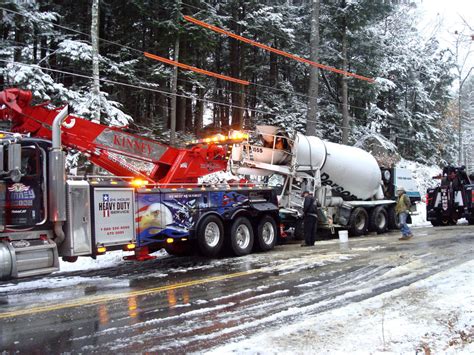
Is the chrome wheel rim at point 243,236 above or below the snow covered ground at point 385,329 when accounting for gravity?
above

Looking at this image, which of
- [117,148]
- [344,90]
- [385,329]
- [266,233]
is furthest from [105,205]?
[344,90]

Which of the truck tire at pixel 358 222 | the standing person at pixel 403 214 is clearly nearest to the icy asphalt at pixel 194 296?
Result: the standing person at pixel 403 214

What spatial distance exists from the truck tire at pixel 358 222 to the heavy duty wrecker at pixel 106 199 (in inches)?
188

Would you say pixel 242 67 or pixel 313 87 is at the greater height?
pixel 242 67

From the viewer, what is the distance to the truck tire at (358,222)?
17.4 metres

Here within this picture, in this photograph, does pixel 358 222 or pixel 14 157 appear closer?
pixel 14 157

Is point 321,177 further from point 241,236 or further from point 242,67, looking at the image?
point 242,67

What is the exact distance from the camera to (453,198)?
20812mm

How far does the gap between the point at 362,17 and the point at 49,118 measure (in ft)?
83.9

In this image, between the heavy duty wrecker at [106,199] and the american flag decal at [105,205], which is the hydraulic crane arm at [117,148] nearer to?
the heavy duty wrecker at [106,199]

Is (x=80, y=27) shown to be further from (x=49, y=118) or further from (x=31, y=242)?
(x=31, y=242)

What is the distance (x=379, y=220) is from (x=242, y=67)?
1617 centimetres

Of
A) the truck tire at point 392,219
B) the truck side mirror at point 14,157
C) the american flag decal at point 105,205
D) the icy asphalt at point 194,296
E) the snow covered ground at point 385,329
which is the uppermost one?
the truck side mirror at point 14,157

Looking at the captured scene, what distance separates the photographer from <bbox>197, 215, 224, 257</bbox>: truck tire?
11.3 metres
